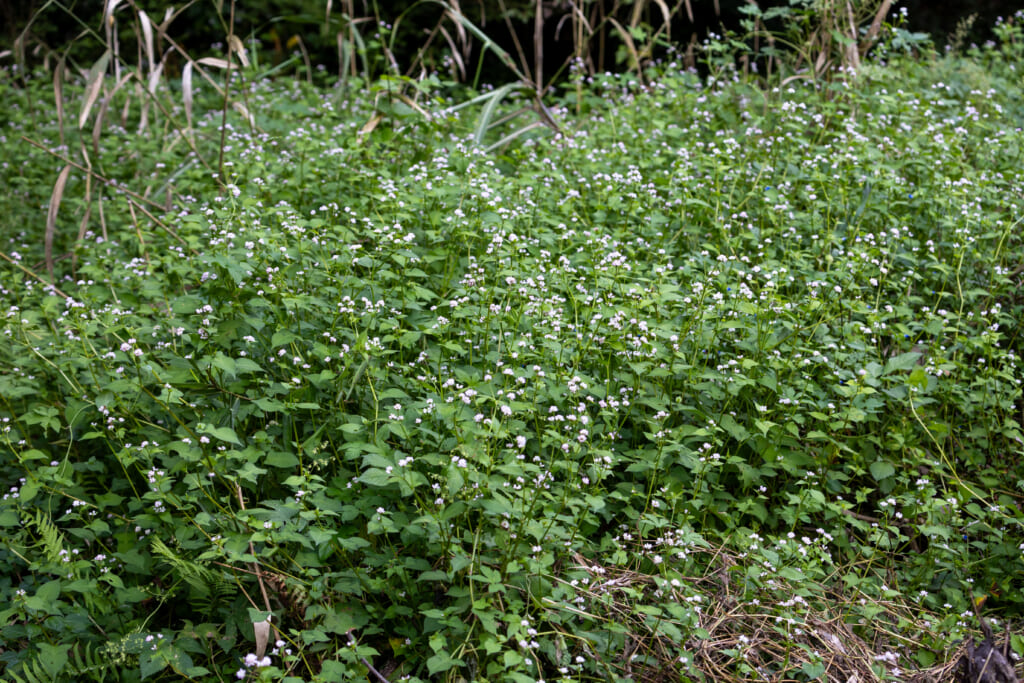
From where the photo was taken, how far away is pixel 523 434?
2.80m

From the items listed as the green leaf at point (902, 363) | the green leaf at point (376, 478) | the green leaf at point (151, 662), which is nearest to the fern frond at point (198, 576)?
the green leaf at point (151, 662)

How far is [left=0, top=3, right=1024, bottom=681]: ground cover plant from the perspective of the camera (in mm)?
2443

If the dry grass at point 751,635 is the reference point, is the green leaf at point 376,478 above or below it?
above

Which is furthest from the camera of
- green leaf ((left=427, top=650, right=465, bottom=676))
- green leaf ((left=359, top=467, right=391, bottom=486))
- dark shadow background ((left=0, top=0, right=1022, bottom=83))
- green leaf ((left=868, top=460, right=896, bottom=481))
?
dark shadow background ((left=0, top=0, right=1022, bottom=83))

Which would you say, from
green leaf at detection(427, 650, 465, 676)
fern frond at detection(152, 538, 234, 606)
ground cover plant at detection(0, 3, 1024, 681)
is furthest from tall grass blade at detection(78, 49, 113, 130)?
green leaf at detection(427, 650, 465, 676)

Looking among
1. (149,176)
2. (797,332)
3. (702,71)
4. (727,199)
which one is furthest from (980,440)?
(702,71)

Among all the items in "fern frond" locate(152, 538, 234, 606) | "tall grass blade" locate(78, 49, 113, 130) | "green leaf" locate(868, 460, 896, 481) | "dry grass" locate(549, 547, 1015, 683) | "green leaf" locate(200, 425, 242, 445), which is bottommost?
"dry grass" locate(549, 547, 1015, 683)

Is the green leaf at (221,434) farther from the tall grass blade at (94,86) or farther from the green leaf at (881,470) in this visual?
the tall grass blade at (94,86)

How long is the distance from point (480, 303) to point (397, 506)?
794mm

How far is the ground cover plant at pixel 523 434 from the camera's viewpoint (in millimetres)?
2443

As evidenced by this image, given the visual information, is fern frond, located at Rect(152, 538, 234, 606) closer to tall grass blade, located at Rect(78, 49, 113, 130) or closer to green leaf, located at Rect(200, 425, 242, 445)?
green leaf, located at Rect(200, 425, 242, 445)

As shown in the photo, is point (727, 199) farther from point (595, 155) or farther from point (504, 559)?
point (504, 559)

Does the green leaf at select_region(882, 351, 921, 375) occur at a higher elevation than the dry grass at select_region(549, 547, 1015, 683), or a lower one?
higher

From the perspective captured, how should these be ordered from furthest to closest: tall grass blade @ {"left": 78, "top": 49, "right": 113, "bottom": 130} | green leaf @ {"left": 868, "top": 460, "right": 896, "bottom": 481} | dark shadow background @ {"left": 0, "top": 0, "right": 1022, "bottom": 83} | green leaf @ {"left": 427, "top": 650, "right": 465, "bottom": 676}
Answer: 1. dark shadow background @ {"left": 0, "top": 0, "right": 1022, "bottom": 83}
2. tall grass blade @ {"left": 78, "top": 49, "right": 113, "bottom": 130}
3. green leaf @ {"left": 868, "top": 460, "right": 896, "bottom": 481}
4. green leaf @ {"left": 427, "top": 650, "right": 465, "bottom": 676}
